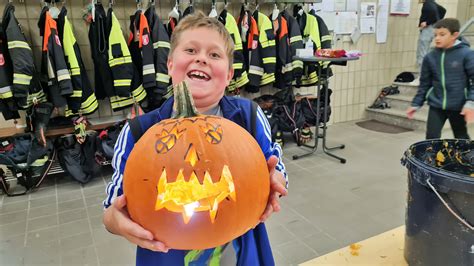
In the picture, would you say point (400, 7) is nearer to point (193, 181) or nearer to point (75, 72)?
point (75, 72)

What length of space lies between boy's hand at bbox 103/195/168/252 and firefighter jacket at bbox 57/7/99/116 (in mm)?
2706

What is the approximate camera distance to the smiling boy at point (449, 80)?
2792 millimetres

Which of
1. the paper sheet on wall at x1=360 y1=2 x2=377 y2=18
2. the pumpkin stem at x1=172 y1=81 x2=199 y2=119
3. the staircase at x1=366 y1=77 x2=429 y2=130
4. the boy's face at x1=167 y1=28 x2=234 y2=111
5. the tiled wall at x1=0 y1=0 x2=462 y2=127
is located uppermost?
the paper sheet on wall at x1=360 y1=2 x2=377 y2=18

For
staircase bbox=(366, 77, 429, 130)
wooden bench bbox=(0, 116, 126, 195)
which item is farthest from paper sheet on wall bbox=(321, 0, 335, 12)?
wooden bench bbox=(0, 116, 126, 195)

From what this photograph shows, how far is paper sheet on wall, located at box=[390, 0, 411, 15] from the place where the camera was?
5.57 metres

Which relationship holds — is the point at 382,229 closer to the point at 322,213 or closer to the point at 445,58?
the point at 322,213

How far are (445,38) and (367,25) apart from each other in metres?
2.75

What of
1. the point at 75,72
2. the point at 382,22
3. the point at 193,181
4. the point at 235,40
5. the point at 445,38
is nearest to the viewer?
the point at 193,181

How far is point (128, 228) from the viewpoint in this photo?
0.74 m

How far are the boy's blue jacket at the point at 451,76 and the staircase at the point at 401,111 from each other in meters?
2.17

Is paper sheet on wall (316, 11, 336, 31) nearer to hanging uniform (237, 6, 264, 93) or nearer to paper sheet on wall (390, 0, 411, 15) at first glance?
paper sheet on wall (390, 0, 411, 15)

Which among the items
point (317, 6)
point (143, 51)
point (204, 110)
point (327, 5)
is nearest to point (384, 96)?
point (327, 5)

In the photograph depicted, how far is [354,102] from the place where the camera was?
571cm

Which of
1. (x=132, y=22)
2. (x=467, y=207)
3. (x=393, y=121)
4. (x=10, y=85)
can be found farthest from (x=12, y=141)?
(x=393, y=121)
